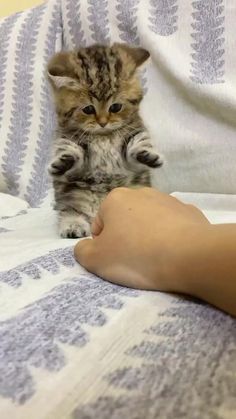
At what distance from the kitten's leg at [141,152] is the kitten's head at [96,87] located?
48 mm

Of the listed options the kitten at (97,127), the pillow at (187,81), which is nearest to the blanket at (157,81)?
the pillow at (187,81)

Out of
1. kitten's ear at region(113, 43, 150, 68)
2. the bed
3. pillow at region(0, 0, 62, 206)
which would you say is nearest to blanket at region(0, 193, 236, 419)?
the bed

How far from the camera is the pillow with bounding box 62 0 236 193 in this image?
1.10m

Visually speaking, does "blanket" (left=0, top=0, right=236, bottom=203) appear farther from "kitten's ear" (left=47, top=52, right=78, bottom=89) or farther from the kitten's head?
"kitten's ear" (left=47, top=52, right=78, bottom=89)

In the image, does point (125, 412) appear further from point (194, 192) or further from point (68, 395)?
point (194, 192)

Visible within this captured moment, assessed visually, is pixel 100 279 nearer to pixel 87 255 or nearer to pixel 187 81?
pixel 87 255

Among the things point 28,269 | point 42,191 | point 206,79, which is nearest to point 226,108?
point 206,79

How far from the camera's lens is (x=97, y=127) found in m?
1.03

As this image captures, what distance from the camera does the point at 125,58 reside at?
106 cm

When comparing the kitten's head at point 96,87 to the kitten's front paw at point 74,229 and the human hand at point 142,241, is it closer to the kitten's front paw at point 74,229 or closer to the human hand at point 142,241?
the kitten's front paw at point 74,229

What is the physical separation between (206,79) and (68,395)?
35.8 inches

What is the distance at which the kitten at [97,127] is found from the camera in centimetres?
102

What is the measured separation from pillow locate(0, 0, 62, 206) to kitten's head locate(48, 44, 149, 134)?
0.30 m

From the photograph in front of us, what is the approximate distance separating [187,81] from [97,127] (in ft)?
0.81
